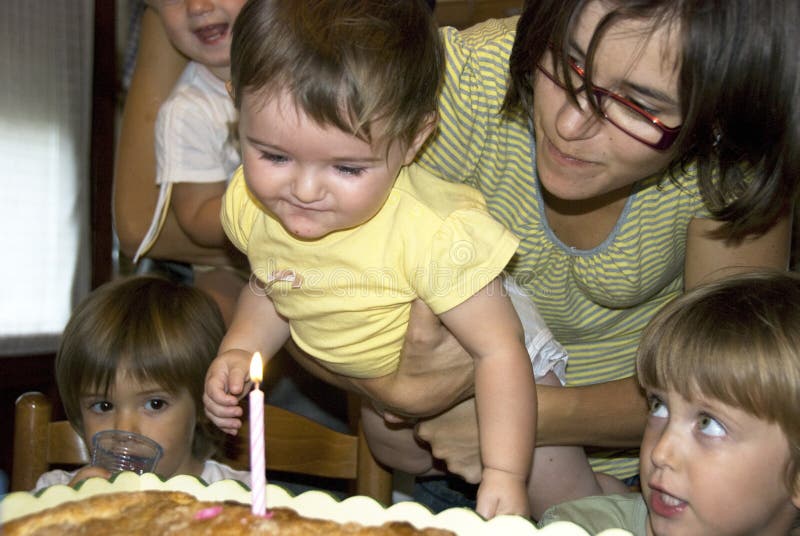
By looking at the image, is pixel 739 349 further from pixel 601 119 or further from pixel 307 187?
pixel 307 187

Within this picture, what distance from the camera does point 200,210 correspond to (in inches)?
65.0

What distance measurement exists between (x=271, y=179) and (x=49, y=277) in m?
1.34

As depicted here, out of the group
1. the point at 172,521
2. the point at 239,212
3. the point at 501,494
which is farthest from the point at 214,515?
the point at 239,212

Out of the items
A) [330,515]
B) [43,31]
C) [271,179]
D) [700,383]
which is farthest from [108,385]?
[43,31]

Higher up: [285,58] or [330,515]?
[285,58]

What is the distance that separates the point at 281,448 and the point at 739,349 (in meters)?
0.83

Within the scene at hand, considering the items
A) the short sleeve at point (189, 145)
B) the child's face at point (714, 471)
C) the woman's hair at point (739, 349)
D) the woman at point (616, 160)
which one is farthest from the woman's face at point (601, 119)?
the short sleeve at point (189, 145)

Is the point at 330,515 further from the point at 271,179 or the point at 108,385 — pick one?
the point at 108,385

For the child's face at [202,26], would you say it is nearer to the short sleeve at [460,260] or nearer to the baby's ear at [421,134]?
the baby's ear at [421,134]

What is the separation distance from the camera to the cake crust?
0.69m

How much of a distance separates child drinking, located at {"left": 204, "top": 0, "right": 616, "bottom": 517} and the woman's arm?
0.49 m

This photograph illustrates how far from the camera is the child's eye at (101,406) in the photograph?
1562 mm

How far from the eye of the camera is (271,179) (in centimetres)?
106

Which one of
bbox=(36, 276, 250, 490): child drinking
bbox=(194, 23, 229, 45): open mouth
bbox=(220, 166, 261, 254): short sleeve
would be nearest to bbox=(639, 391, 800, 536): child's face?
bbox=(220, 166, 261, 254): short sleeve
